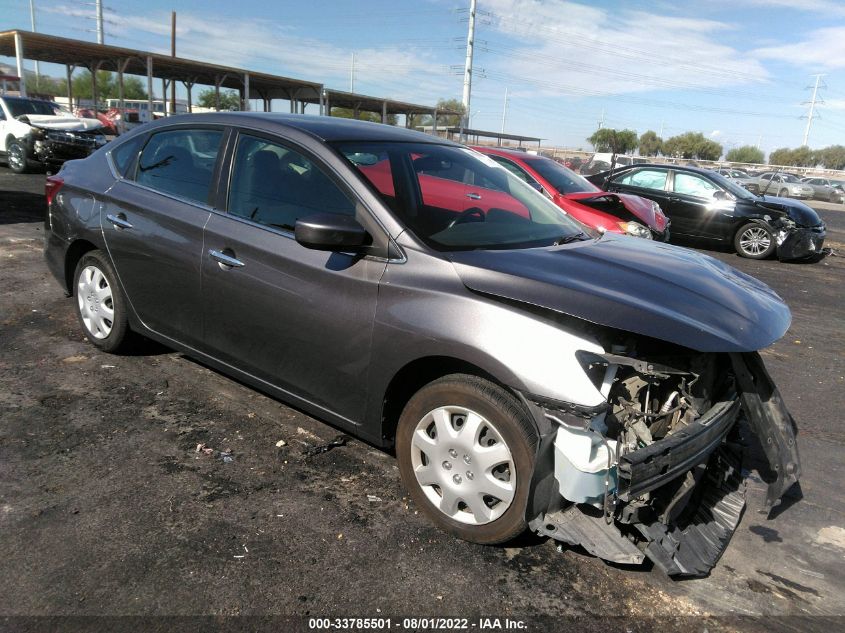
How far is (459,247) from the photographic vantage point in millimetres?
2889

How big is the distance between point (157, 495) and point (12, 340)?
267 cm

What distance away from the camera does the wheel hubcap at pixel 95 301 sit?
432 centimetres

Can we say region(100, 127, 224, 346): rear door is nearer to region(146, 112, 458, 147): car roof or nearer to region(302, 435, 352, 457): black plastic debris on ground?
region(146, 112, 458, 147): car roof

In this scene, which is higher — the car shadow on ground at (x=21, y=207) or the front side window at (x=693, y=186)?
the front side window at (x=693, y=186)

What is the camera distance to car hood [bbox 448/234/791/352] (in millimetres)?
2381

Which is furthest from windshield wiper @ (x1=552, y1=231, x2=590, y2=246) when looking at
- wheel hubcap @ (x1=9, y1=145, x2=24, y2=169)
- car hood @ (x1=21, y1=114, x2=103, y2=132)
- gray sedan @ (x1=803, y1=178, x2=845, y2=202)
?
gray sedan @ (x1=803, y1=178, x2=845, y2=202)

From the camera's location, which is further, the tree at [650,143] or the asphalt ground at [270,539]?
A: the tree at [650,143]

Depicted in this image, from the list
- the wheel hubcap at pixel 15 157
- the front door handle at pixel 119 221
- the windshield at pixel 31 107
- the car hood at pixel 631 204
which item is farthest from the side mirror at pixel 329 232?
the windshield at pixel 31 107

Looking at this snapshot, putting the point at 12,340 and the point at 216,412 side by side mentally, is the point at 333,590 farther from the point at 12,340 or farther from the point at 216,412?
the point at 12,340

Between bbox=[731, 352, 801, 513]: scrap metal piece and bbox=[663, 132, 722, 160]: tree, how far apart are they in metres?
83.8

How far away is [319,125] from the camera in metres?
3.49

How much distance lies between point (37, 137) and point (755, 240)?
15.9m

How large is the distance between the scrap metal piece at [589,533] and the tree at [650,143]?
9261cm

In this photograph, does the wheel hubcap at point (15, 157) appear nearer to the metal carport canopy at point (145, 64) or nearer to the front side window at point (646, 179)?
the metal carport canopy at point (145, 64)
